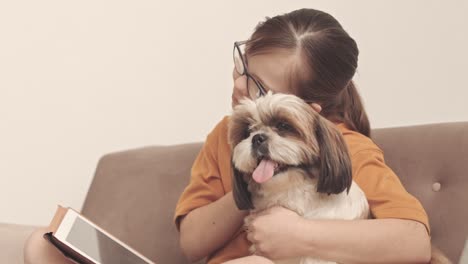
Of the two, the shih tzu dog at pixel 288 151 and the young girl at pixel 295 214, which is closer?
the shih tzu dog at pixel 288 151

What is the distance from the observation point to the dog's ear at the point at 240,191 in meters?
1.42

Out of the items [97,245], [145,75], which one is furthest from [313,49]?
[145,75]

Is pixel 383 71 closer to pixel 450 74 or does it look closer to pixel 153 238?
pixel 450 74

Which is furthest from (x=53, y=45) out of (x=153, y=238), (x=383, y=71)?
(x=383, y=71)

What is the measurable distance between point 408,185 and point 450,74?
88 cm

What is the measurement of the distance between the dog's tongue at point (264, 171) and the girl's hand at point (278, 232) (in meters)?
0.17

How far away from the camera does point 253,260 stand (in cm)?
133

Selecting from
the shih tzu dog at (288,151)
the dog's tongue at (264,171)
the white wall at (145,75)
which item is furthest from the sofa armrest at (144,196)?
the dog's tongue at (264,171)

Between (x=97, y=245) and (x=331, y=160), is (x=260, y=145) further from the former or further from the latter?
(x=97, y=245)

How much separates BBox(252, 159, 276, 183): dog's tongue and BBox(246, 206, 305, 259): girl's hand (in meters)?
0.17

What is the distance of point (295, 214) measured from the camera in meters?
1.45

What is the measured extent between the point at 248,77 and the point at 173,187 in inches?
24.7

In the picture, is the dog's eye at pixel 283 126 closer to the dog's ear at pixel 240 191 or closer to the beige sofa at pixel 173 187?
the dog's ear at pixel 240 191

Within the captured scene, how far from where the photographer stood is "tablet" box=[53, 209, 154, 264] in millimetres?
1349
